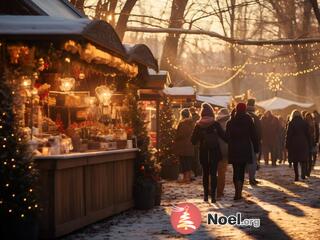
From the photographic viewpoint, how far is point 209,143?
1350 cm

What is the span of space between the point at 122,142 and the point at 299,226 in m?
3.71

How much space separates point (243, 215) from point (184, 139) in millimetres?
6447

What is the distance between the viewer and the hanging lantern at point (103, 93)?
47.3 ft

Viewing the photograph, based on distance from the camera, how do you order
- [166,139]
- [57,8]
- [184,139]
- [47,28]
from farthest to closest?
1. [166,139]
2. [184,139]
3. [57,8]
4. [47,28]

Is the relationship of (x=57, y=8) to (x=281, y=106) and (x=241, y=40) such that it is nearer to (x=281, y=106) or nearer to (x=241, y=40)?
(x=241, y=40)

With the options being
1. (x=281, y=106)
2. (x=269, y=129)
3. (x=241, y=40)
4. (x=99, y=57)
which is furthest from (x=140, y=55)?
(x=281, y=106)

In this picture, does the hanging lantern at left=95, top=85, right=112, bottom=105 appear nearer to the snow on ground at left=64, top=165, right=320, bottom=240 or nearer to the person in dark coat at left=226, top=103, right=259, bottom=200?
the snow on ground at left=64, top=165, right=320, bottom=240

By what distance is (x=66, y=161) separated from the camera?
982 cm

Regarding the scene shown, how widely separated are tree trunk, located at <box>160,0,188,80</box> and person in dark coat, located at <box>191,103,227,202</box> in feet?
34.9

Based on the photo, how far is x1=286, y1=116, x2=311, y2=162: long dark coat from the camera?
691 inches

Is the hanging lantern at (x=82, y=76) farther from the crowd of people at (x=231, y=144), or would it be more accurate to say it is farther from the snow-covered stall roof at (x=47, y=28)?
the snow-covered stall roof at (x=47, y=28)

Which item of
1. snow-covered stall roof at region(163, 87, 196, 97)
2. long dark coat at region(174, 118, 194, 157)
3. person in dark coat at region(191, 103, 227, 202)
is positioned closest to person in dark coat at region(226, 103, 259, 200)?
person in dark coat at region(191, 103, 227, 202)

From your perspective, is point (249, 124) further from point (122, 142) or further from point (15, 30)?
point (15, 30)

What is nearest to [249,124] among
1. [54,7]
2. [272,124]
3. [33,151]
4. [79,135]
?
[79,135]
